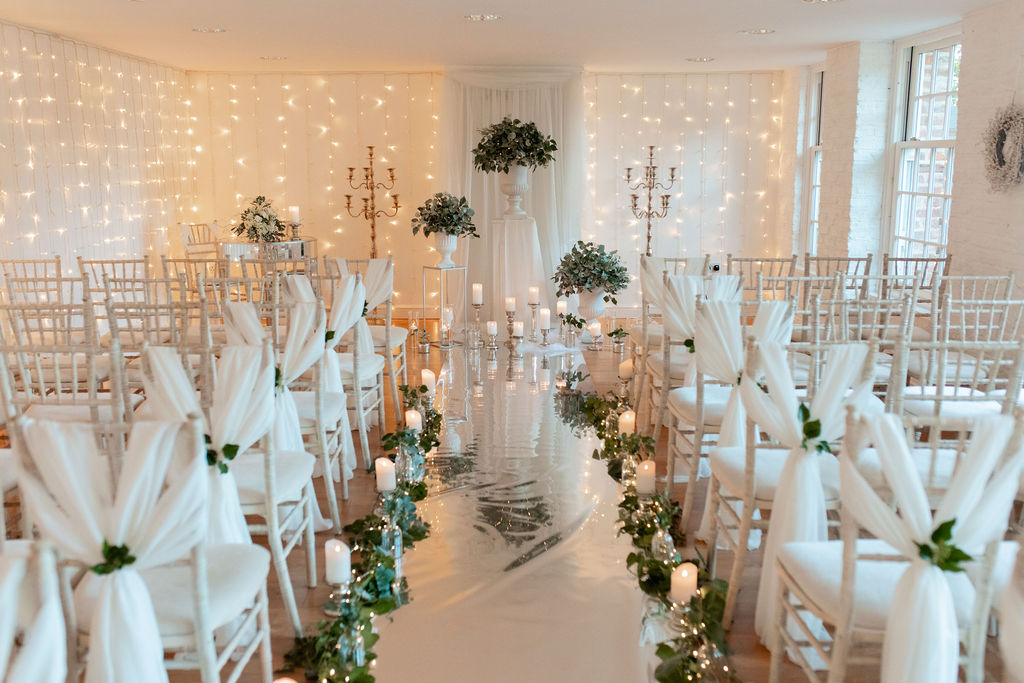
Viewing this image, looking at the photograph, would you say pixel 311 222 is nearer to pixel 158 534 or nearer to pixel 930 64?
pixel 930 64

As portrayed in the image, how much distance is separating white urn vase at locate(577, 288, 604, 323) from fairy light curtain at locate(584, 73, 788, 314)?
198 cm

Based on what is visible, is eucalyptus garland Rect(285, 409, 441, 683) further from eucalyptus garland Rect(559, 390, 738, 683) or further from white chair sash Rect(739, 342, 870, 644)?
white chair sash Rect(739, 342, 870, 644)

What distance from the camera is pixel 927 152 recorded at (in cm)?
734

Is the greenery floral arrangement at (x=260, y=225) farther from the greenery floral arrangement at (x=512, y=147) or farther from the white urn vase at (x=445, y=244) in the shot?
the greenery floral arrangement at (x=512, y=147)

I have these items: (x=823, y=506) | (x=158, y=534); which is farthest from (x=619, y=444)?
(x=158, y=534)

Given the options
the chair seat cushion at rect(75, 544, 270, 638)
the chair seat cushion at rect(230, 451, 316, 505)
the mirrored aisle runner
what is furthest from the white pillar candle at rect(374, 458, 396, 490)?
the chair seat cushion at rect(75, 544, 270, 638)

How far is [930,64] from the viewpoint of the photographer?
734cm

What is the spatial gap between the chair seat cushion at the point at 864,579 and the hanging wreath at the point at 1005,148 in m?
3.91

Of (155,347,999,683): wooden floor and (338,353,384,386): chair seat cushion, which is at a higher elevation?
(338,353,384,386): chair seat cushion

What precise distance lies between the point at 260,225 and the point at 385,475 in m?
5.61

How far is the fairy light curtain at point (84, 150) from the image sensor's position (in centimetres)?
639

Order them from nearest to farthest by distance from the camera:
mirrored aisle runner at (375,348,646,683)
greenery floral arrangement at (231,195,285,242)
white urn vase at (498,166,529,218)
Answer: mirrored aisle runner at (375,348,646,683) < white urn vase at (498,166,529,218) < greenery floral arrangement at (231,195,285,242)

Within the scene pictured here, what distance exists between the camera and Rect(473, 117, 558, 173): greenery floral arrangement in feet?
27.3

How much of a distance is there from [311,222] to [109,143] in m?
2.63
